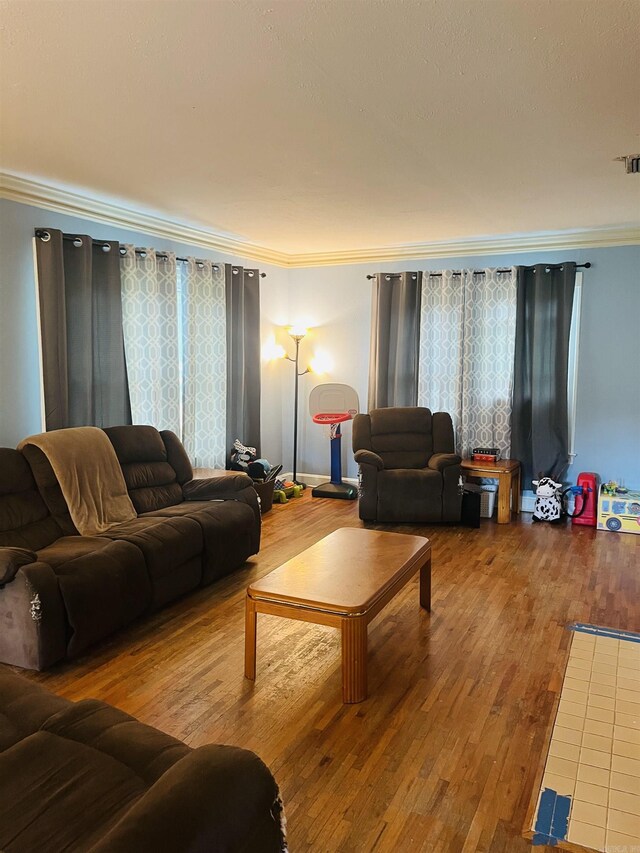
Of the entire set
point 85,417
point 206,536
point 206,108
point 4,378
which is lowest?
point 206,536

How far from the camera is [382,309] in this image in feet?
20.0

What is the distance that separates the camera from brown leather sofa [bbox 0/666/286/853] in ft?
4.07

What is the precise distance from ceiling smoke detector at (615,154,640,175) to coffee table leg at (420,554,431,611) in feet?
7.90

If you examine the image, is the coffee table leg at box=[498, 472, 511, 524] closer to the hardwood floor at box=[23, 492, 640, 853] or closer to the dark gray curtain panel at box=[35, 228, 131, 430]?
the hardwood floor at box=[23, 492, 640, 853]

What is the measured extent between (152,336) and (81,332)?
2.20 feet

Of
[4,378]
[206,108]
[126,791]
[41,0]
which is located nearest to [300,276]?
[4,378]

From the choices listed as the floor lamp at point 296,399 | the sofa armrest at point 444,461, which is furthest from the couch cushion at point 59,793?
the floor lamp at point 296,399

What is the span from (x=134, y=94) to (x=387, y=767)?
273 centimetres

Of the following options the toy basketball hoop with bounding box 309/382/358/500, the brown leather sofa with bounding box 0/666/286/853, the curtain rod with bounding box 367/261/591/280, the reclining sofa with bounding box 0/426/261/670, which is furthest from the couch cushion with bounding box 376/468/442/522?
the brown leather sofa with bounding box 0/666/286/853

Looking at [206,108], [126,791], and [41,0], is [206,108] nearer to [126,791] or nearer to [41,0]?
[41,0]

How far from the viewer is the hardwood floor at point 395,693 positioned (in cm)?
196

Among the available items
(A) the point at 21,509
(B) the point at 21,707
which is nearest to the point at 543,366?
(A) the point at 21,509

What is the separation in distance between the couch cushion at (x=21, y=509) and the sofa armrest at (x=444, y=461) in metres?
2.99

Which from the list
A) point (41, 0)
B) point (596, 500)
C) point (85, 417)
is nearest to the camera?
point (41, 0)
